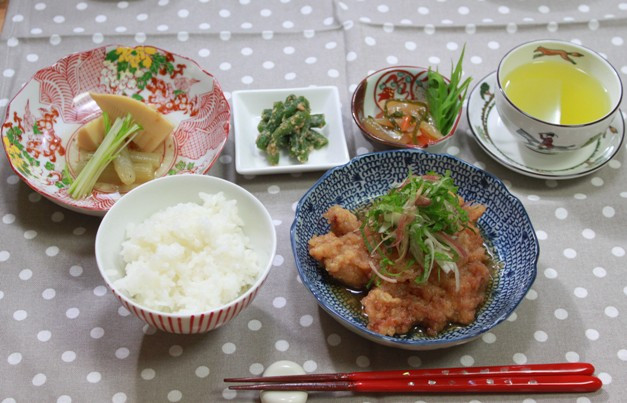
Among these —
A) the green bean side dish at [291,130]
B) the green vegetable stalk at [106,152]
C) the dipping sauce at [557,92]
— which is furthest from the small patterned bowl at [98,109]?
the dipping sauce at [557,92]

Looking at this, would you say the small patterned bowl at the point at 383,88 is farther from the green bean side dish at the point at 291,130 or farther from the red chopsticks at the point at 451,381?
the red chopsticks at the point at 451,381

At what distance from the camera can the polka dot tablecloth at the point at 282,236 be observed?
1918mm

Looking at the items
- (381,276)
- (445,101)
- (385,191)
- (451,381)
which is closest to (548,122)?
(445,101)

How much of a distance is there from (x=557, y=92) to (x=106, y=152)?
5.72 ft

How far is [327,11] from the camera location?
3.11 m

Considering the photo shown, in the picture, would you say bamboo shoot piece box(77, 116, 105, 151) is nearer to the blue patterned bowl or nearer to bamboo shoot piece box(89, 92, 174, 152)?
bamboo shoot piece box(89, 92, 174, 152)

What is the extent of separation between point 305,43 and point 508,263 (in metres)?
1.47

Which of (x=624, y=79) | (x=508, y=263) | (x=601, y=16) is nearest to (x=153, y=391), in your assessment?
(x=508, y=263)

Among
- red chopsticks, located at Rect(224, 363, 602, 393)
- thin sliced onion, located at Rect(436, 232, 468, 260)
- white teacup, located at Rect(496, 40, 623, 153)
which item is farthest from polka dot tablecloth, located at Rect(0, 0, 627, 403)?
thin sliced onion, located at Rect(436, 232, 468, 260)

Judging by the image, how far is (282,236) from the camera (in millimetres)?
2270

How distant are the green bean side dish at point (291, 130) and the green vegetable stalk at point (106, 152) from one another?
493 mm

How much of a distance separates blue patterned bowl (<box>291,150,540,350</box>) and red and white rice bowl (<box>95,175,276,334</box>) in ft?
0.40

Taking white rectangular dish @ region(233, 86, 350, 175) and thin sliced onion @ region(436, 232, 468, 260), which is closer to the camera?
thin sliced onion @ region(436, 232, 468, 260)

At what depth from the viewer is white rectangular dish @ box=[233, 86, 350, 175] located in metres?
2.41
